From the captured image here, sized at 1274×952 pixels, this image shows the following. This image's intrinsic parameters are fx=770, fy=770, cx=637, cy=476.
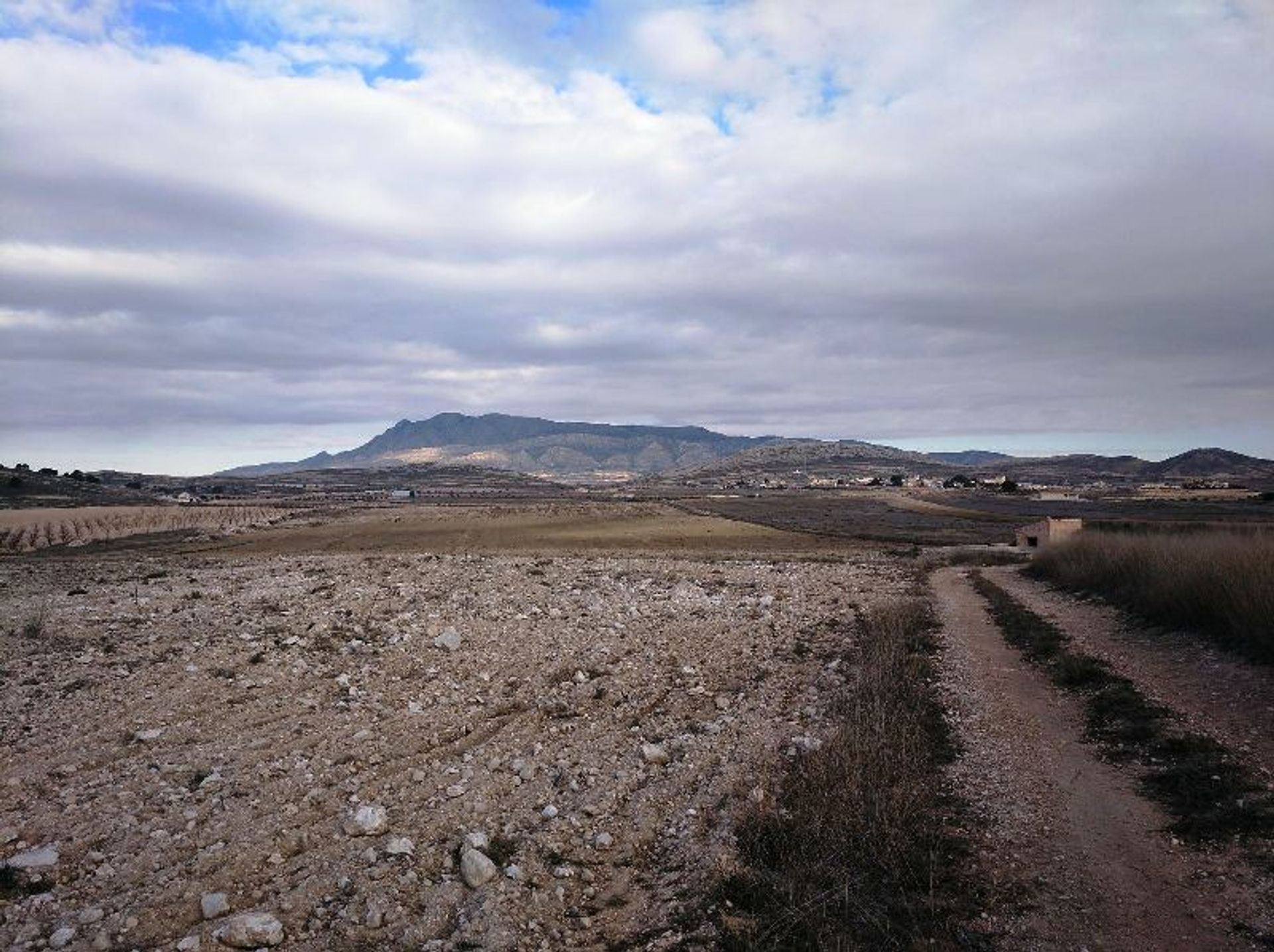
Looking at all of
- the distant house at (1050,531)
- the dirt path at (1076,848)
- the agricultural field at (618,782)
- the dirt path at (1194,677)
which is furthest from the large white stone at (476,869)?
the distant house at (1050,531)

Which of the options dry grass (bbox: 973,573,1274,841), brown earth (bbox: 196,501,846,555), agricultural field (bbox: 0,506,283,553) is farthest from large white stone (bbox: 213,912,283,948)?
agricultural field (bbox: 0,506,283,553)

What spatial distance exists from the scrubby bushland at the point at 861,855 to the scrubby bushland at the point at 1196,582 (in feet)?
22.3

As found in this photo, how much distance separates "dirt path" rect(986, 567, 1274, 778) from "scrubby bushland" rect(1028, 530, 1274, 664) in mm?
457

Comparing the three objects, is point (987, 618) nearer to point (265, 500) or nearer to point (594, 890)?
point (594, 890)

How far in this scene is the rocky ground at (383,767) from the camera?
5.95 metres

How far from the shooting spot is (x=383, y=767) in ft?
29.0

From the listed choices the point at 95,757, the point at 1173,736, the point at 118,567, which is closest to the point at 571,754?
the point at 95,757

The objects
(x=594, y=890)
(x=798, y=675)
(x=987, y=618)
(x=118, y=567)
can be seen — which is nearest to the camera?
(x=594, y=890)

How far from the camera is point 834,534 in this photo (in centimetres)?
6062

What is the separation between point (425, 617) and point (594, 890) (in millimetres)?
12039

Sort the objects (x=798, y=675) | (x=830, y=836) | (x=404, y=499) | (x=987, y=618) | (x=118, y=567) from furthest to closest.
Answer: (x=404, y=499)
(x=118, y=567)
(x=987, y=618)
(x=798, y=675)
(x=830, y=836)

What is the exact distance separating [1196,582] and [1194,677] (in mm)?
4556

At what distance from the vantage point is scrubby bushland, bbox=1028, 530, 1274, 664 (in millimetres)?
12906

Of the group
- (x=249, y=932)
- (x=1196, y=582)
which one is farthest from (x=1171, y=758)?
(x=249, y=932)
